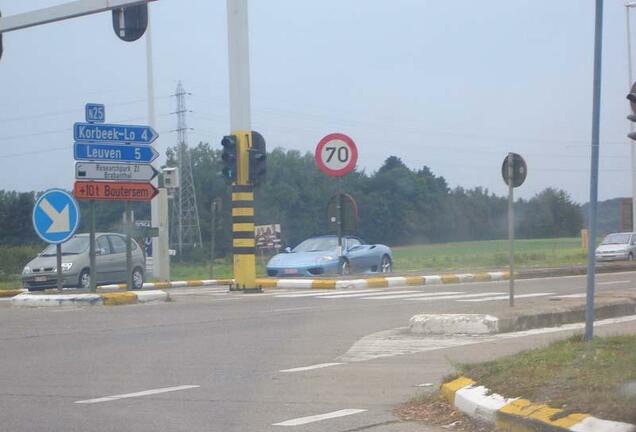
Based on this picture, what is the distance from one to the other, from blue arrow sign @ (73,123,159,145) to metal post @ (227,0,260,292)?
6.07 ft

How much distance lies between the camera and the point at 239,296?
71.4 feet

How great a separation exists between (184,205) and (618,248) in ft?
76.1

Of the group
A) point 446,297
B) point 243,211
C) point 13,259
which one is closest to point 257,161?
point 243,211

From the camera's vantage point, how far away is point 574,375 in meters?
8.01

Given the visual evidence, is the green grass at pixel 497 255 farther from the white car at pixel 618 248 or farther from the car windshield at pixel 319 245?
the car windshield at pixel 319 245

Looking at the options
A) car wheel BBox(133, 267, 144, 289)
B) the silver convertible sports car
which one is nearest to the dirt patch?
car wheel BBox(133, 267, 144, 289)

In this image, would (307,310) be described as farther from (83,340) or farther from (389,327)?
(83,340)

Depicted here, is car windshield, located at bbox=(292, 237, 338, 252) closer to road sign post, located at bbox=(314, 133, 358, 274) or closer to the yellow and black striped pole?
road sign post, located at bbox=(314, 133, 358, 274)

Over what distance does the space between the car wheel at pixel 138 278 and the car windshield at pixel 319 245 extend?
503 centimetres

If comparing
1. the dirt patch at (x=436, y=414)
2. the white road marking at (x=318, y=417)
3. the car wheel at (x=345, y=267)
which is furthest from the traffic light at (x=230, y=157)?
the white road marking at (x=318, y=417)

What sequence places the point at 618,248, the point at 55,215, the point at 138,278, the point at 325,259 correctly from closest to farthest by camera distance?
the point at 55,215 → the point at 138,278 → the point at 325,259 → the point at 618,248

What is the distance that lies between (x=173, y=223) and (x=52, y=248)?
30.8 m

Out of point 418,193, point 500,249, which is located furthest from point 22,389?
point 418,193

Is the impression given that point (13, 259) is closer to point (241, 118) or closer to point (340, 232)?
point (340, 232)
